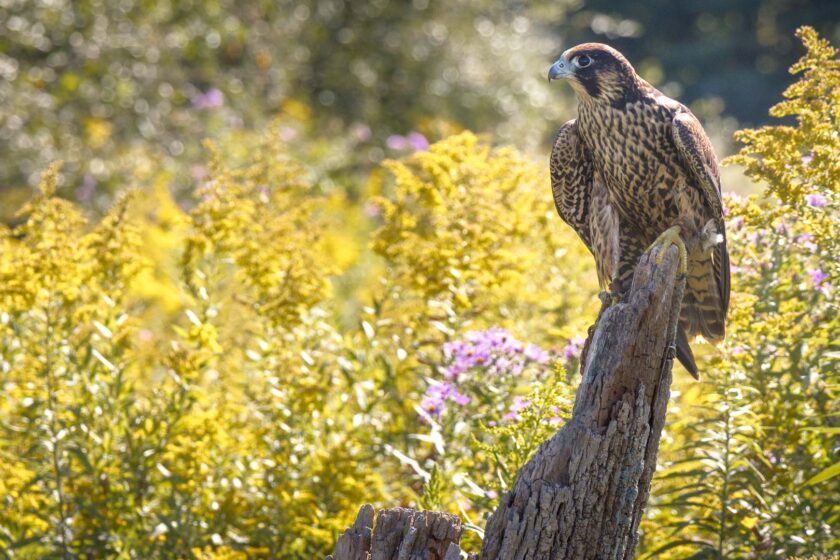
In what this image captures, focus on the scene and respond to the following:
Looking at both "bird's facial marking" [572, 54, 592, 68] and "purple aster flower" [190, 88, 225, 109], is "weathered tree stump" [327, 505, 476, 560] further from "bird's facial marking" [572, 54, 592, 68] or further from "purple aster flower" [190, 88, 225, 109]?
"purple aster flower" [190, 88, 225, 109]

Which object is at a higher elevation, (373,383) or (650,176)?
(650,176)

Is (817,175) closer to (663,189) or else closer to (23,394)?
(663,189)

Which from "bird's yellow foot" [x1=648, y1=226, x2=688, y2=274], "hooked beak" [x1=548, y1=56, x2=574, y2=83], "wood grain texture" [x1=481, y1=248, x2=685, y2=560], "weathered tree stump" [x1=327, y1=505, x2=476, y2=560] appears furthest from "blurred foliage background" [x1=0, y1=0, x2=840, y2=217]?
"weathered tree stump" [x1=327, y1=505, x2=476, y2=560]

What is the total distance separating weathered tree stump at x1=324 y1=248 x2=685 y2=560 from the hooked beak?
39.0 inches

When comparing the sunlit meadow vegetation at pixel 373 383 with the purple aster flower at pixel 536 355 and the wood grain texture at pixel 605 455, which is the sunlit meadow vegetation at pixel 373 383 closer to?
the purple aster flower at pixel 536 355

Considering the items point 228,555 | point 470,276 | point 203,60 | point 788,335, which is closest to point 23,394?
point 228,555

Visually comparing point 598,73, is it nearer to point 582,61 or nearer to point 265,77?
point 582,61

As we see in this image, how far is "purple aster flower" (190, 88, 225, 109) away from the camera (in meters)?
9.16

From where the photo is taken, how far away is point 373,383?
3777mm

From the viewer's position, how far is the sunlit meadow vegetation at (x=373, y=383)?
10.5 ft

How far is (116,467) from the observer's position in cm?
357

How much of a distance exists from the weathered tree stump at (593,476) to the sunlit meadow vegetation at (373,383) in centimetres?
42

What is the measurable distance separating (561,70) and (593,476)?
1460mm

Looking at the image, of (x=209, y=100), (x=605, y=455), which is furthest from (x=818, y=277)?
(x=209, y=100)
